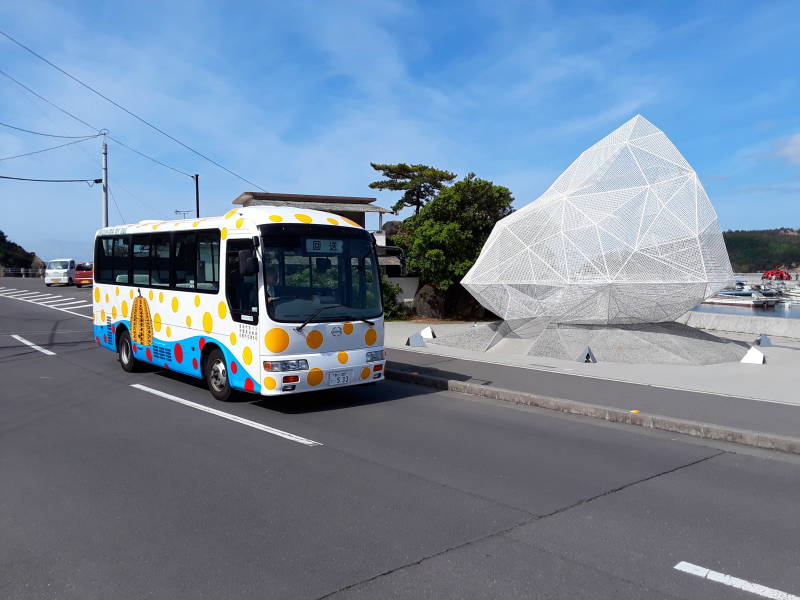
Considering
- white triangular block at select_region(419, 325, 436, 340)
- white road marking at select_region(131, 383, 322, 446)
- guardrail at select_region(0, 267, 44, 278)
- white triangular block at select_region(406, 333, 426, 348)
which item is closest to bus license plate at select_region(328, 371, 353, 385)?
white road marking at select_region(131, 383, 322, 446)

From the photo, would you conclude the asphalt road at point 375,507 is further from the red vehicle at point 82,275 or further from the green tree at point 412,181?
the red vehicle at point 82,275

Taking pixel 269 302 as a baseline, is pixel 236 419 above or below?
below

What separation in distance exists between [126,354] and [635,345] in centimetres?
1047

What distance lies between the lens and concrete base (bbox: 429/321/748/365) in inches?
553

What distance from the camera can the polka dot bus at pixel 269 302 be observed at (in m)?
8.80

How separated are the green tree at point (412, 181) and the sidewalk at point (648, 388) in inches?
623

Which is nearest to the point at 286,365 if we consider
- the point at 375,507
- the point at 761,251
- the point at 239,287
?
the point at 239,287

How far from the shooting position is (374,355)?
378 inches

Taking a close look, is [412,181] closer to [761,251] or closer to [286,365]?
[286,365]

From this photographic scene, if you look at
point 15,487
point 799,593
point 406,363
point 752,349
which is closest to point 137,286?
point 406,363

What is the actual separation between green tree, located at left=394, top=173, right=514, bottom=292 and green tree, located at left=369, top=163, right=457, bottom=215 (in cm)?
455

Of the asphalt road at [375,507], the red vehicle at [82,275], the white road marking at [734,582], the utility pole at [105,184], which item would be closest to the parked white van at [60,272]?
the red vehicle at [82,275]

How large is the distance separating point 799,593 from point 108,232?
12863 millimetres

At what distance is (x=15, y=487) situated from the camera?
572 centimetres
